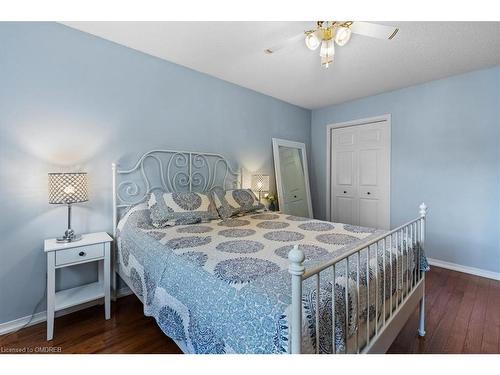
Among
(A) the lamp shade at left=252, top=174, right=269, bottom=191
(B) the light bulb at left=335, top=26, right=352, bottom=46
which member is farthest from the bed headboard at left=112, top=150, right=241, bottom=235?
(B) the light bulb at left=335, top=26, right=352, bottom=46

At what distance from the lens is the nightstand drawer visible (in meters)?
1.79

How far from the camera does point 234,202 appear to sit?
272 centimetres

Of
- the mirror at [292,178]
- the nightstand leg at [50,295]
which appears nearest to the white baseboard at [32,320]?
the nightstand leg at [50,295]

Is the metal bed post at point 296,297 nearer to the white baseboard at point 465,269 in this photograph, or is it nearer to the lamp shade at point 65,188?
the lamp shade at point 65,188

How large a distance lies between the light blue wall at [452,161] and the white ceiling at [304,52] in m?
Result: 0.26

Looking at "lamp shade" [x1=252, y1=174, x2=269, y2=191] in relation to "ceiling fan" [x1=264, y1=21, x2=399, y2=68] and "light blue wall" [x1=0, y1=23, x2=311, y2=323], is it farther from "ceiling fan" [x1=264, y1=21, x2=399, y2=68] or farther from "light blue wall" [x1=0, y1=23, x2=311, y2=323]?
A: "ceiling fan" [x1=264, y1=21, x2=399, y2=68]

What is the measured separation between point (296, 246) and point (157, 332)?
157 cm

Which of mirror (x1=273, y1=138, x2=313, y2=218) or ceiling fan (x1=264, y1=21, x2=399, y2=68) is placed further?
mirror (x1=273, y1=138, x2=313, y2=218)

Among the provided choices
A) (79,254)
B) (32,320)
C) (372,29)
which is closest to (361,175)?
(372,29)

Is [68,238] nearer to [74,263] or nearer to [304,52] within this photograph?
[74,263]

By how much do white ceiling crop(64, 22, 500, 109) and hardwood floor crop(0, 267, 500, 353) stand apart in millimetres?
2397

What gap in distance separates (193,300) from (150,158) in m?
1.80

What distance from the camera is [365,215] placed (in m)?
3.90
